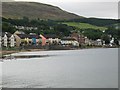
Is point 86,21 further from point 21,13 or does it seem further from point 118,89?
point 118,89

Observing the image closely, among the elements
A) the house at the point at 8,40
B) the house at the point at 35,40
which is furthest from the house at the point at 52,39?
the house at the point at 8,40

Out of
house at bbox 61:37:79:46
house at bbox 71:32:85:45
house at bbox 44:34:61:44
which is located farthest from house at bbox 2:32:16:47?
house at bbox 71:32:85:45

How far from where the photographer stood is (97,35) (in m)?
102

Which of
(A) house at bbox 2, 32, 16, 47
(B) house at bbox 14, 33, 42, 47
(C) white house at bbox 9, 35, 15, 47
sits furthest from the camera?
(B) house at bbox 14, 33, 42, 47

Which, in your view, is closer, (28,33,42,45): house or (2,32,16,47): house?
(2,32,16,47): house

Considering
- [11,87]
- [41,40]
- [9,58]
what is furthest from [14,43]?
[11,87]

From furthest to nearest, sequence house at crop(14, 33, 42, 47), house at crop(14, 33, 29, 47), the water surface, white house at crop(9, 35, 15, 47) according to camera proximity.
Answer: house at crop(14, 33, 42, 47) → house at crop(14, 33, 29, 47) → white house at crop(9, 35, 15, 47) → the water surface

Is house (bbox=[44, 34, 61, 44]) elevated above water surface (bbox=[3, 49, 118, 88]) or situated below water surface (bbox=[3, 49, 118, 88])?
above

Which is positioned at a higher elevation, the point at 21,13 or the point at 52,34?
the point at 21,13

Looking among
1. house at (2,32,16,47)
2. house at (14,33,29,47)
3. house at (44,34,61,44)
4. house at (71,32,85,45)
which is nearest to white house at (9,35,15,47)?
house at (2,32,16,47)

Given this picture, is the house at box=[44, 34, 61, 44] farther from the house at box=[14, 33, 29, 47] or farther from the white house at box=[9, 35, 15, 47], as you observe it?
the white house at box=[9, 35, 15, 47]

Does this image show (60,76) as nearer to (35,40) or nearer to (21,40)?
(21,40)

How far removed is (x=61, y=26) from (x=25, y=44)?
25991mm

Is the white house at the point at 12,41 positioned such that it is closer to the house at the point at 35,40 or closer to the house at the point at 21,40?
the house at the point at 21,40
